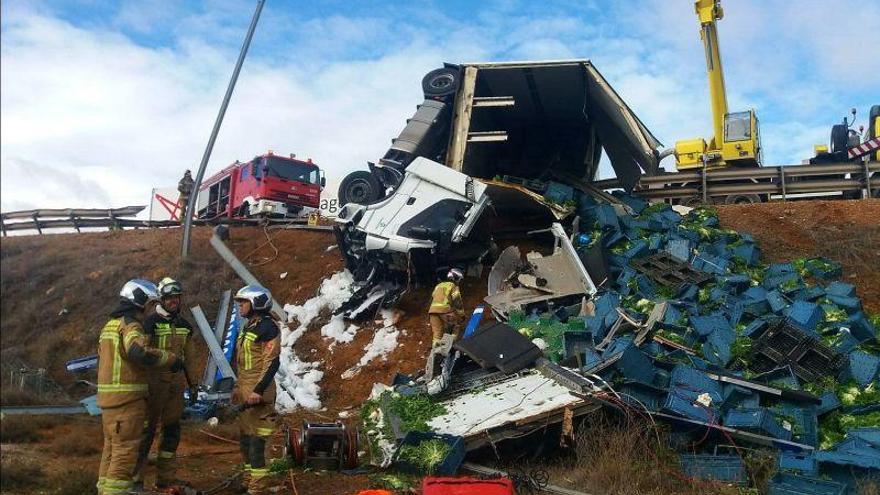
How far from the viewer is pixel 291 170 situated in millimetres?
19797

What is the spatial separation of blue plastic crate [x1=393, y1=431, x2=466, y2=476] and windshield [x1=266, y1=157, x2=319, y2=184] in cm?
1438

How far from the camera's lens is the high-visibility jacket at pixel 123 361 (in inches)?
198

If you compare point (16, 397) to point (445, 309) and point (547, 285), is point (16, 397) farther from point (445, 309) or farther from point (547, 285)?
point (547, 285)

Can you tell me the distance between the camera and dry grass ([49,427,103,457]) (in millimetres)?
6297

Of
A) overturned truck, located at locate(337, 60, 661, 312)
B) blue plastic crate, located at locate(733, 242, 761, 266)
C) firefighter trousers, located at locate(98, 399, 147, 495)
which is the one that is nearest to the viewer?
firefighter trousers, located at locate(98, 399, 147, 495)

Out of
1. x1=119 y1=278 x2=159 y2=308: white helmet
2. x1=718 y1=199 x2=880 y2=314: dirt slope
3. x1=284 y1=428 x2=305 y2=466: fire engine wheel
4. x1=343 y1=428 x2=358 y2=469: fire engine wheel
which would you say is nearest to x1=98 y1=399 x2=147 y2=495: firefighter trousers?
x1=119 y1=278 x2=159 y2=308: white helmet

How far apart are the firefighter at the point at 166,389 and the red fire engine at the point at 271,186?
1270 cm

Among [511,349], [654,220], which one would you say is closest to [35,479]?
[511,349]

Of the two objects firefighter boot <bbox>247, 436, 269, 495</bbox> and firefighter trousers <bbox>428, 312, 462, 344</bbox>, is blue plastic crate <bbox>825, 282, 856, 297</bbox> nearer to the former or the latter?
firefighter trousers <bbox>428, 312, 462, 344</bbox>

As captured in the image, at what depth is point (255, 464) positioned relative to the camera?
5242 millimetres

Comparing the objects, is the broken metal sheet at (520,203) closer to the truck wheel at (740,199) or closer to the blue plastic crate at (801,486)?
the truck wheel at (740,199)

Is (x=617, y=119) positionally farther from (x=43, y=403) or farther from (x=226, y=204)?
(x=226, y=204)

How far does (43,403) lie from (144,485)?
2.81 metres

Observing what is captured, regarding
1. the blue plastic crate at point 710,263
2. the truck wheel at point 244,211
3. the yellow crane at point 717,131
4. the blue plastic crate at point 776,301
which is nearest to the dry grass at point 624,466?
the blue plastic crate at point 776,301
